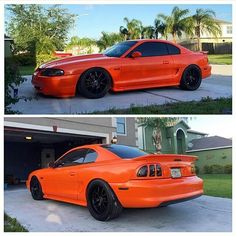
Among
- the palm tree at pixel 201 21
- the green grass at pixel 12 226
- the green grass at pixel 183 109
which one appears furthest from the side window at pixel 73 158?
the palm tree at pixel 201 21

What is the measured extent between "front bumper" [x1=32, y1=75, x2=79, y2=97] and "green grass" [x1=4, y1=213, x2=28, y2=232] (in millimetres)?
2945

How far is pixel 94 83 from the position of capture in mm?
7633

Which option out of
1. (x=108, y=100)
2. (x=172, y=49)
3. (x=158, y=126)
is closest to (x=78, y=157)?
(x=108, y=100)

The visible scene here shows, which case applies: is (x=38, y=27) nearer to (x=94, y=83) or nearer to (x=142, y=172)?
(x=94, y=83)

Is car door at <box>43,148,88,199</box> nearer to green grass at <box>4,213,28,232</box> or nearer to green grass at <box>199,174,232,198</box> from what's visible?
green grass at <box>4,213,28,232</box>

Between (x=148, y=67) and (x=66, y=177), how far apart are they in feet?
11.2

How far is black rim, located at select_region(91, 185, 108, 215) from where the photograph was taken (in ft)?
17.4

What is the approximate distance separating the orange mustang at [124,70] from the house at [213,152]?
14336mm

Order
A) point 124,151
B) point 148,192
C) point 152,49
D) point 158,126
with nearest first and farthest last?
point 148,192 → point 124,151 → point 152,49 → point 158,126


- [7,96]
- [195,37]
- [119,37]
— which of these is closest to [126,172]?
[7,96]

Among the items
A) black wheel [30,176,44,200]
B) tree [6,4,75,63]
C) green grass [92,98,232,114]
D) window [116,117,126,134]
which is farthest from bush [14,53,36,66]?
green grass [92,98,232,114]

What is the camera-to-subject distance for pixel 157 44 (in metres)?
8.62

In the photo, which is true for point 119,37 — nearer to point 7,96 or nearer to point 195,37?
point 195,37

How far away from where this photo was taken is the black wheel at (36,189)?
288 inches
